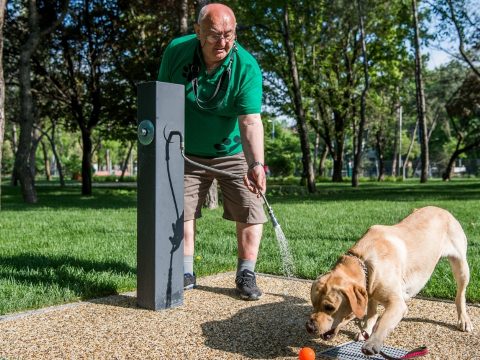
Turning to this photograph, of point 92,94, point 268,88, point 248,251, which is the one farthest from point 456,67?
point 248,251

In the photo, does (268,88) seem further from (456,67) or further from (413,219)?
(413,219)

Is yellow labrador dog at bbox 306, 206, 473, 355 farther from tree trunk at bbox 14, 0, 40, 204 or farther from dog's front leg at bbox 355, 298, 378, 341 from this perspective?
tree trunk at bbox 14, 0, 40, 204

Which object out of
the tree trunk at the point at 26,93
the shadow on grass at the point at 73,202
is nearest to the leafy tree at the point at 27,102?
the tree trunk at the point at 26,93

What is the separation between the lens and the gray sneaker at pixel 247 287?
4.65 meters

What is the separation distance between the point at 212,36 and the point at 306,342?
2.42 meters

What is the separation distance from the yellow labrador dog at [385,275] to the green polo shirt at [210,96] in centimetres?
164

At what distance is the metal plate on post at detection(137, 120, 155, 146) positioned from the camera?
13.7 feet

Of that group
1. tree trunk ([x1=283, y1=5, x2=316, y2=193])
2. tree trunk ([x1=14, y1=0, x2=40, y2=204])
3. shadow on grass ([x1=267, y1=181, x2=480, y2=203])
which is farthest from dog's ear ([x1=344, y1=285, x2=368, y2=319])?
tree trunk ([x1=283, y1=5, x2=316, y2=193])

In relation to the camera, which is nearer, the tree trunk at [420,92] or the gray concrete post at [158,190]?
the gray concrete post at [158,190]

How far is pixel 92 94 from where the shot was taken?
1001 inches

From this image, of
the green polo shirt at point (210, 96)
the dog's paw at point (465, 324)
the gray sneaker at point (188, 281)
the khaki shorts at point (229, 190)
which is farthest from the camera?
the gray sneaker at point (188, 281)

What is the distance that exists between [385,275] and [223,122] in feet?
6.89

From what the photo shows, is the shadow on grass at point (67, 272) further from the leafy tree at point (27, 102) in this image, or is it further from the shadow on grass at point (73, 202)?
the leafy tree at point (27, 102)

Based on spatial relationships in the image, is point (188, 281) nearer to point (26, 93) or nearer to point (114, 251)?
point (114, 251)
